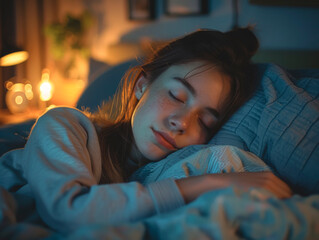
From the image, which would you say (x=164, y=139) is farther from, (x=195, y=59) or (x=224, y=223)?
(x=224, y=223)

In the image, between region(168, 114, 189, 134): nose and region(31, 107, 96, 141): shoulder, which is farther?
region(168, 114, 189, 134): nose

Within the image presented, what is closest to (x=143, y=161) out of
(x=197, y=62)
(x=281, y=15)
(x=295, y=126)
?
(x=197, y=62)

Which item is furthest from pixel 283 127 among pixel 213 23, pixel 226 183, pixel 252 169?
pixel 213 23

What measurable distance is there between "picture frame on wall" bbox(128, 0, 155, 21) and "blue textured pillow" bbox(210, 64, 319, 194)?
82.8 inches

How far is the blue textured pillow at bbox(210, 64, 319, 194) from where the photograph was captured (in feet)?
2.00

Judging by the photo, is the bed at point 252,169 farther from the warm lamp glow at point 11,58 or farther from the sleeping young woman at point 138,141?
the warm lamp glow at point 11,58

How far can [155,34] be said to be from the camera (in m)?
2.77

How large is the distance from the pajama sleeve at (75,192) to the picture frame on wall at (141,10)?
8.01 feet

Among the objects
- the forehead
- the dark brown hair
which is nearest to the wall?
the dark brown hair

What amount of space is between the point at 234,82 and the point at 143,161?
422 mm

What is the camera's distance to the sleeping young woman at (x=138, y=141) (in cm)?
48

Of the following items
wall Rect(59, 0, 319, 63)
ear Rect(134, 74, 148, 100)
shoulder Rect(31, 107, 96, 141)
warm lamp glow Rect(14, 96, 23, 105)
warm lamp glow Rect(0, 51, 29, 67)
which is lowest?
warm lamp glow Rect(14, 96, 23, 105)

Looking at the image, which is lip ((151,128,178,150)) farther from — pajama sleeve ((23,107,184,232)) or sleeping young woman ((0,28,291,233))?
pajama sleeve ((23,107,184,232))

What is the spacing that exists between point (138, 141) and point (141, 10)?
234 centimetres
